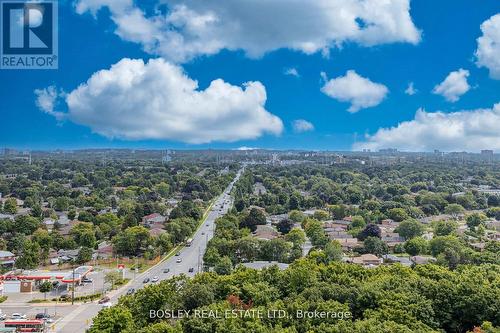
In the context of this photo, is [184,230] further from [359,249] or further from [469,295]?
[469,295]

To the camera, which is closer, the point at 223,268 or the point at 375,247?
the point at 223,268

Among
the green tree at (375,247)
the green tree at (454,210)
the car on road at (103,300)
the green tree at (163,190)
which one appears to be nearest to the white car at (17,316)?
the car on road at (103,300)

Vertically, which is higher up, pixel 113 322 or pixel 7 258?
pixel 113 322

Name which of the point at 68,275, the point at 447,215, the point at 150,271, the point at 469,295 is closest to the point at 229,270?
the point at 150,271

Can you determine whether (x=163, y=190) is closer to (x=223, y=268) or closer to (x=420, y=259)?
(x=223, y=268)

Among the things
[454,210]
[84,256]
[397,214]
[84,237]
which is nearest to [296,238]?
[84,256]

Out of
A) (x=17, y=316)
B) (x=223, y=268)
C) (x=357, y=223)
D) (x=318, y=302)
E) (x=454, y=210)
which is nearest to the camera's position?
(x=318, y=302)

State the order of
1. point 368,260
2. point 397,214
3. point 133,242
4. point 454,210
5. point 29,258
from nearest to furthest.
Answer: point 29,258 → point 368,260 → point 133,242 → point 397,214 → point 454,210
